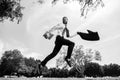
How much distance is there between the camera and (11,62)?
490 feet

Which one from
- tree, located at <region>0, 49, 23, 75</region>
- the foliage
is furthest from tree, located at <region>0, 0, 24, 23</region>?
the foliage

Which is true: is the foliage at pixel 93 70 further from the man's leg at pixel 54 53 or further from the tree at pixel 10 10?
the man's leg at pixel 54 53

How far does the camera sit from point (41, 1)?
27500mm

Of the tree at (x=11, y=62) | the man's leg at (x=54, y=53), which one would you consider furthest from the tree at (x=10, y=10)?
the tree at (x=11, y=62)

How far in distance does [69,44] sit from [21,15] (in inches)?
1028

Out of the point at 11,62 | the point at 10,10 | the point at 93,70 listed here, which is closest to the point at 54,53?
the point at 10,10

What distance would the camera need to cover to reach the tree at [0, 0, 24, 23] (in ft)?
102

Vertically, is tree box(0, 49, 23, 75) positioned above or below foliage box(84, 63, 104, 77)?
above

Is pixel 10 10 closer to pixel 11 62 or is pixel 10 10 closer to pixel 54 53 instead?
pixel 54 53

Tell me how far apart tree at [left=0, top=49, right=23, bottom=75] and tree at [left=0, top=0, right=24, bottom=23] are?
117002mm

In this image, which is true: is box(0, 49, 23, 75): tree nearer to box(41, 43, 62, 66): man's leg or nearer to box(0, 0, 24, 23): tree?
box(0, 0, 24, 23): tree

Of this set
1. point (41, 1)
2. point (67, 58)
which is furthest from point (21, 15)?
point (67, 58)

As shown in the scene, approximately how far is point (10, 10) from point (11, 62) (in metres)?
121

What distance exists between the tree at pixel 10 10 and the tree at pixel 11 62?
384 ft
